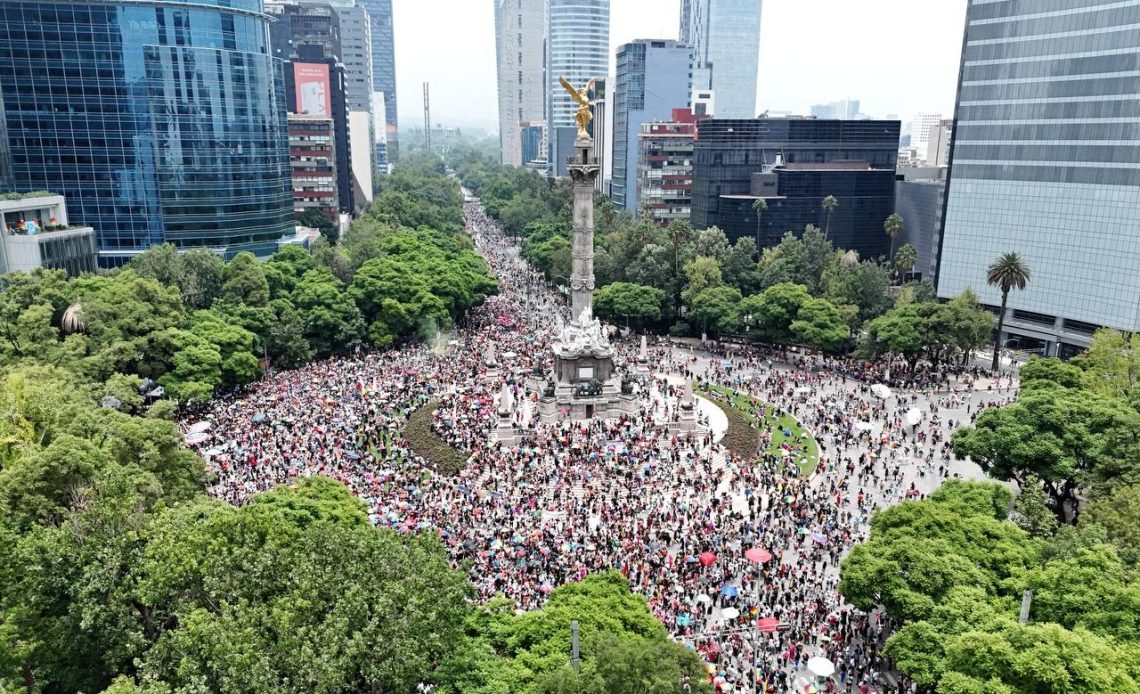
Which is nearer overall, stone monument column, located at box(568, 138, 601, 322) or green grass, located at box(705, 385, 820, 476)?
green grass, located at box(705, 385, 820, 476)

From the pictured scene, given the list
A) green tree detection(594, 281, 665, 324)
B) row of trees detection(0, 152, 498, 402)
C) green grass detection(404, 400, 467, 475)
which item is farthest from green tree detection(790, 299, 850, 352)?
green grass detection(404, 400, 467, 475)

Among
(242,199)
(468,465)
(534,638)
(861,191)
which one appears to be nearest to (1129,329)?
(861,191)

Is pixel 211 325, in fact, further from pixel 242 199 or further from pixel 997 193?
pixel 997 193

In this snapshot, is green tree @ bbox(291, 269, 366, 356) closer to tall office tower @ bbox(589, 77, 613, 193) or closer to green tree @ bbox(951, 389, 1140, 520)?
green tree @ bbox(951, 389, 1140, 520)

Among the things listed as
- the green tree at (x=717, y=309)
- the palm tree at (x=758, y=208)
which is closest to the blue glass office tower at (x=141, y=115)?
the green tree at (x=717, y=309)

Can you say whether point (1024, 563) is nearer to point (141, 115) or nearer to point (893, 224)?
point (893, 224)
